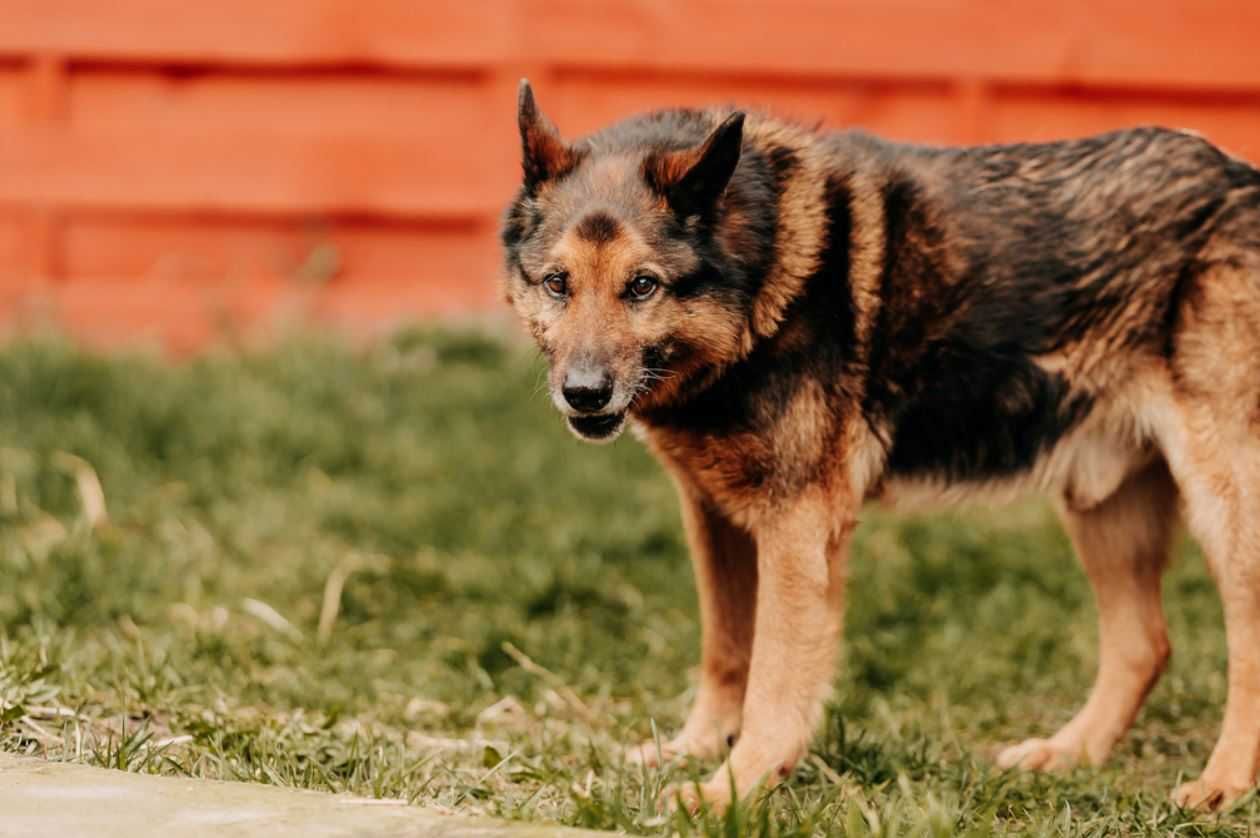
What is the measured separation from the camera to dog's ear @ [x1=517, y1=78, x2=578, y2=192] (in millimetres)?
3949

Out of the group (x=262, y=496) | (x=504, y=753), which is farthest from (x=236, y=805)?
(x=262, y=496)

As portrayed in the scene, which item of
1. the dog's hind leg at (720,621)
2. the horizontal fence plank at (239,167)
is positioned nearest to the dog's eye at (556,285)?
the dog's hind leg at (720,621)

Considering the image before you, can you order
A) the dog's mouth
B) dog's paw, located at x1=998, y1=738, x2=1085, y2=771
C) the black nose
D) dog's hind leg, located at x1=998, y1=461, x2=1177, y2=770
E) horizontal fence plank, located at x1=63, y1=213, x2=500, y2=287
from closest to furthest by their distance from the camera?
1. the black nose
2. the dog's mouth
3. dog's paw, located at x1=998, y1=738, x2=1085, y2=771
4. dog's hind leg, located at x1=998, y1=461, x2=1177, y2=770
5. horizontal fence plank, located at x1=63, y1=213, x2=500, y2=287

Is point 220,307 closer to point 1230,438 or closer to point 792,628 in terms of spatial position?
point 792,628

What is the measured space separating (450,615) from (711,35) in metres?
3.68

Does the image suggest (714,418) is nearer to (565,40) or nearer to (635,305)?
(635,305)

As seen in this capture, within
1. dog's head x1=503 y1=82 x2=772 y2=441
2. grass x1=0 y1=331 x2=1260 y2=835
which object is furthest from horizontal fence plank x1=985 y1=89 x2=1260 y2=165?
dog's head x1=503 y1=82 x2=772 y2=441

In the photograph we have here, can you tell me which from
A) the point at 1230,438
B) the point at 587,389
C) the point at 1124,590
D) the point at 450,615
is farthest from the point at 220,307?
the point at 1230,438

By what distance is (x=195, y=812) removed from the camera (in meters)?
2.91

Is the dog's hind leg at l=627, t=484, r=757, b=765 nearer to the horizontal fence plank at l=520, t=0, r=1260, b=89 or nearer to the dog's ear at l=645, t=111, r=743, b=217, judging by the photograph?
the dog's ear at l=645, t=111, r=743, b=217

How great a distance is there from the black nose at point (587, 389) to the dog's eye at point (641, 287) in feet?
0.77

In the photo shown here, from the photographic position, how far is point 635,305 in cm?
378

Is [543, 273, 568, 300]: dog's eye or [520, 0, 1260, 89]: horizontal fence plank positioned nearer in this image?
[543, 273, 568, 300]: dog's eye

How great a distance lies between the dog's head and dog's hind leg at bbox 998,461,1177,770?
1353 mm
